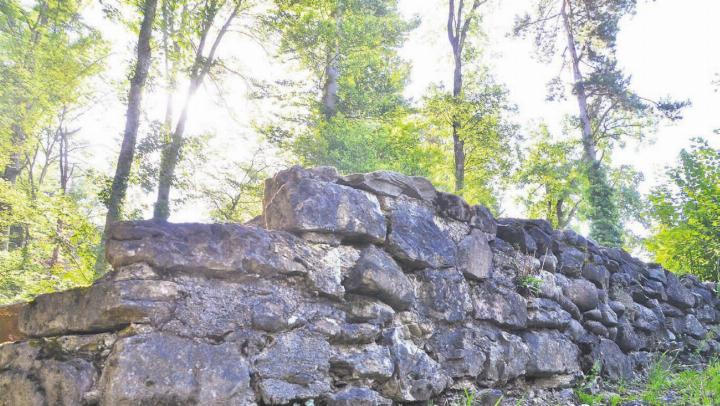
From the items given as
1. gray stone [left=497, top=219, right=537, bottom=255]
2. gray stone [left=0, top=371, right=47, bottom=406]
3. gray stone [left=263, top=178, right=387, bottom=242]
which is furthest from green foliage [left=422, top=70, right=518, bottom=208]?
gray stone [left=0, top=371, right=47, bottom=406]

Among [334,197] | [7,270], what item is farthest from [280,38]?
[334,197]

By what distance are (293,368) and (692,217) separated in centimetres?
831

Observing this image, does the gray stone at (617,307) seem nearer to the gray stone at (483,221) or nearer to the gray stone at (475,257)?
the gray stone at (483,221)

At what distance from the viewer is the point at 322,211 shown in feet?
9.04

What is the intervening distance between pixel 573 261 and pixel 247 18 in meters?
10.4

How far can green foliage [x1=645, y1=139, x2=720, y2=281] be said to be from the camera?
290 inches

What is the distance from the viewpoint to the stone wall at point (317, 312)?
1984 millimetres

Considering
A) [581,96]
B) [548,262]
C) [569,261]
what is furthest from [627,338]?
[581,96]

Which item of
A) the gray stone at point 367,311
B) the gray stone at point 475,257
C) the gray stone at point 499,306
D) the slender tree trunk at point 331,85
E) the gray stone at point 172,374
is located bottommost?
the gray stone at point 172,374

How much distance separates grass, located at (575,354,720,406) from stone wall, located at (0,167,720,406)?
191mm

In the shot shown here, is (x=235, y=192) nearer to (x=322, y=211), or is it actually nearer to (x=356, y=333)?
(x=322, y=211)

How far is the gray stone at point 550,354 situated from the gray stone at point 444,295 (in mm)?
775

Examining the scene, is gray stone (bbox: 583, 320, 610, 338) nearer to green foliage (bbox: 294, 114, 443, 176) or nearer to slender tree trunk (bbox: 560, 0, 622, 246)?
green foliage (bbox: 294, 114, 443, 176)

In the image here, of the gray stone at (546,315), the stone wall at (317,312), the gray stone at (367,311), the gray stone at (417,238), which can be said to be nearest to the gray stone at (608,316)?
the stone wall at (317,312)
